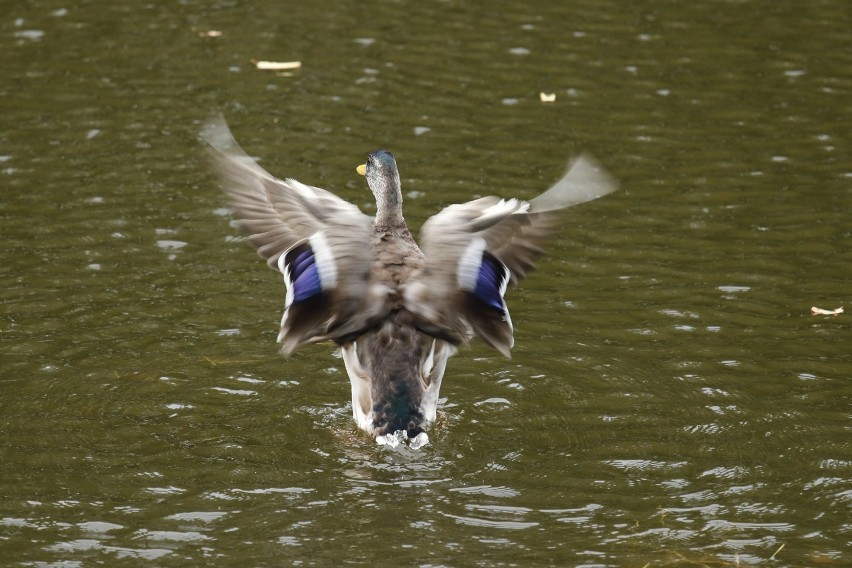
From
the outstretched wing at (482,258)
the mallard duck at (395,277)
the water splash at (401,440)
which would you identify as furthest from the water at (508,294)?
the outstretched wing at (482,258)

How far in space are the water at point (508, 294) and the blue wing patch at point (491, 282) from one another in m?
1.01

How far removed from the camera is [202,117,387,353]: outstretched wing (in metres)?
7.69

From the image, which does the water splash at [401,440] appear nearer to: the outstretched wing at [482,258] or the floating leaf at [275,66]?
the outstretched wing at [482,258]

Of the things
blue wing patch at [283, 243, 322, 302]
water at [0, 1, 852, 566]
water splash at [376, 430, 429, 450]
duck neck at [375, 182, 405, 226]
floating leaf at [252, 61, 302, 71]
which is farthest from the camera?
floating leaf at [252, 61, 302, 71]

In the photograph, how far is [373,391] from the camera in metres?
8.09

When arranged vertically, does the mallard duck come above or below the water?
above

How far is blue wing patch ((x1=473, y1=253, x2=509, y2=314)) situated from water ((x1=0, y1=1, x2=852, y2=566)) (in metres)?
1.01


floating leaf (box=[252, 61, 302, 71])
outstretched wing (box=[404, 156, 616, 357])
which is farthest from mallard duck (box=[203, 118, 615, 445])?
floating leaf (box=[252, 61, 302, 71])

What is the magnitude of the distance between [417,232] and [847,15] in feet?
26.6

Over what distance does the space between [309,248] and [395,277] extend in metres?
0.53

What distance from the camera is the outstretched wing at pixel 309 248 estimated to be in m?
7.69

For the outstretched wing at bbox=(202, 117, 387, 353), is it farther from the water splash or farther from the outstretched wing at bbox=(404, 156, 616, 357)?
the water splash

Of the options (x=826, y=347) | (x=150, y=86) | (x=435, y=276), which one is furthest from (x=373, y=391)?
(x=150, y=86)

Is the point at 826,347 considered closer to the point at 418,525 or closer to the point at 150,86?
the point at 418,525
